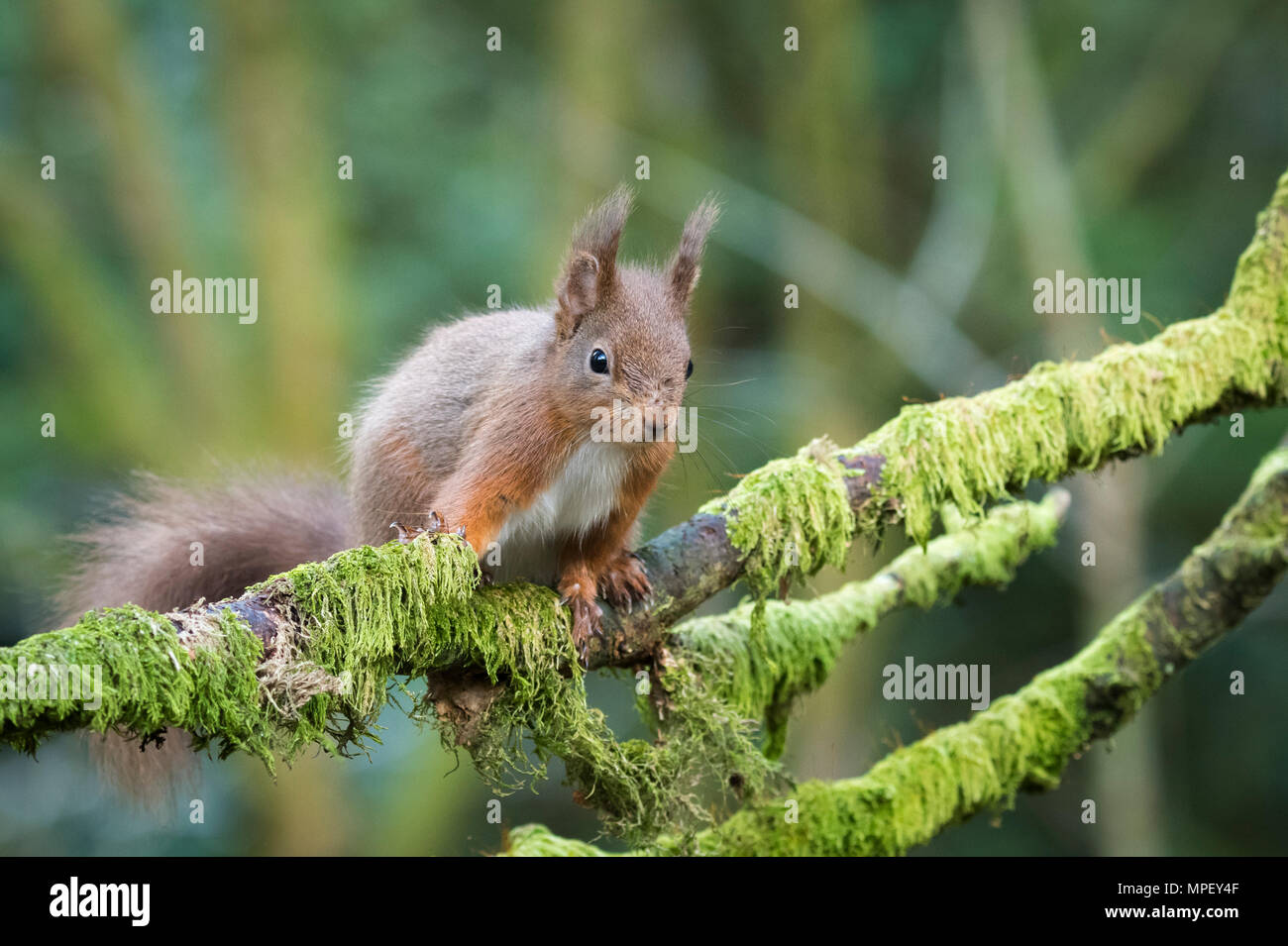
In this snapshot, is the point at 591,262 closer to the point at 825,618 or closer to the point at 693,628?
the point at 693,628

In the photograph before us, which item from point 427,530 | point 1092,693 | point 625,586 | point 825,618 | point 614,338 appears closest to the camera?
point 427,530

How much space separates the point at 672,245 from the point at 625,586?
19.7 feet

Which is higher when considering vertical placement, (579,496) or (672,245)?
(672,245)

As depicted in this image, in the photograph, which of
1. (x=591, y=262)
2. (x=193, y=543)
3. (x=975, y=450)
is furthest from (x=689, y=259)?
(x=193, y=543)

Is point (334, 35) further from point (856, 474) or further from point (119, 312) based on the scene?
point (856, 474)

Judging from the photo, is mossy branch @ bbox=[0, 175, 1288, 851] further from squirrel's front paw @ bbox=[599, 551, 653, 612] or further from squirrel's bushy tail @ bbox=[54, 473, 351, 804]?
squirrel's bushy tail @ bbox=[54, 473, 351, 804]

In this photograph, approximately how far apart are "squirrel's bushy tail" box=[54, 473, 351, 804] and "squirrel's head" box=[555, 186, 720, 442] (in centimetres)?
116

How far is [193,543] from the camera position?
365cm

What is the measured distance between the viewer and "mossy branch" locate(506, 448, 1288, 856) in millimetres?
3650

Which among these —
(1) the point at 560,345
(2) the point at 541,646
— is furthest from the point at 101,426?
(2) the point at 541,646

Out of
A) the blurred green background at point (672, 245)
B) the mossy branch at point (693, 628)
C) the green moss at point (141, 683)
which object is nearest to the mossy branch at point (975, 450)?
the mossy branch at point (693, 628)

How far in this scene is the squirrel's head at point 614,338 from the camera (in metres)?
3.16

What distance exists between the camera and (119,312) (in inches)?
315

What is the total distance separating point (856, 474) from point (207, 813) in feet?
19.0
